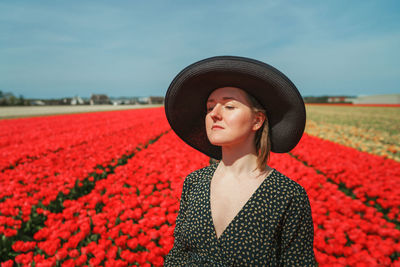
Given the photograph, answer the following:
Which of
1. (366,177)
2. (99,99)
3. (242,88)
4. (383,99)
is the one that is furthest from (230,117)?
(99,99)

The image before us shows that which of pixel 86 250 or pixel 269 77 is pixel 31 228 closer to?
pixel 86 250

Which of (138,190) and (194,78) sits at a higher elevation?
(194,78)

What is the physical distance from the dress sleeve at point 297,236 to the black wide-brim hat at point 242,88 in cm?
47

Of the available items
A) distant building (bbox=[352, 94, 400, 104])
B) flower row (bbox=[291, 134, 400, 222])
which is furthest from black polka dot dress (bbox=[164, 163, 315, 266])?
distant building (bbox=[352, 94, 400, 104])

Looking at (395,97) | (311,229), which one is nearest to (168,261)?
(311,229)

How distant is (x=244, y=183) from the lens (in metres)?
1.42

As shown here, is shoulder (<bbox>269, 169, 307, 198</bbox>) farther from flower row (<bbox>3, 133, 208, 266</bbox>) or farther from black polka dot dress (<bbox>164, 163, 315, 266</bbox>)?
flower row (<bbox>3, 133, 208, 266</bbox>)

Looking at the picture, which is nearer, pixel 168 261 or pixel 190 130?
pixel 168 261

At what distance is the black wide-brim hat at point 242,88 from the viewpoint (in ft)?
4.23

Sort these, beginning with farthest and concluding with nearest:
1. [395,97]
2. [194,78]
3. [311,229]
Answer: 1. [395,97]
2. [194,78]
3. [311,229]

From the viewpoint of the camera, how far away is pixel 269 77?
1290mm

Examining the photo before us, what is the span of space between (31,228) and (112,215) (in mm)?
1160

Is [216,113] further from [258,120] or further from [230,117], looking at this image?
[258,120]

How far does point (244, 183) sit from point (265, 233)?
A: 298 mm
